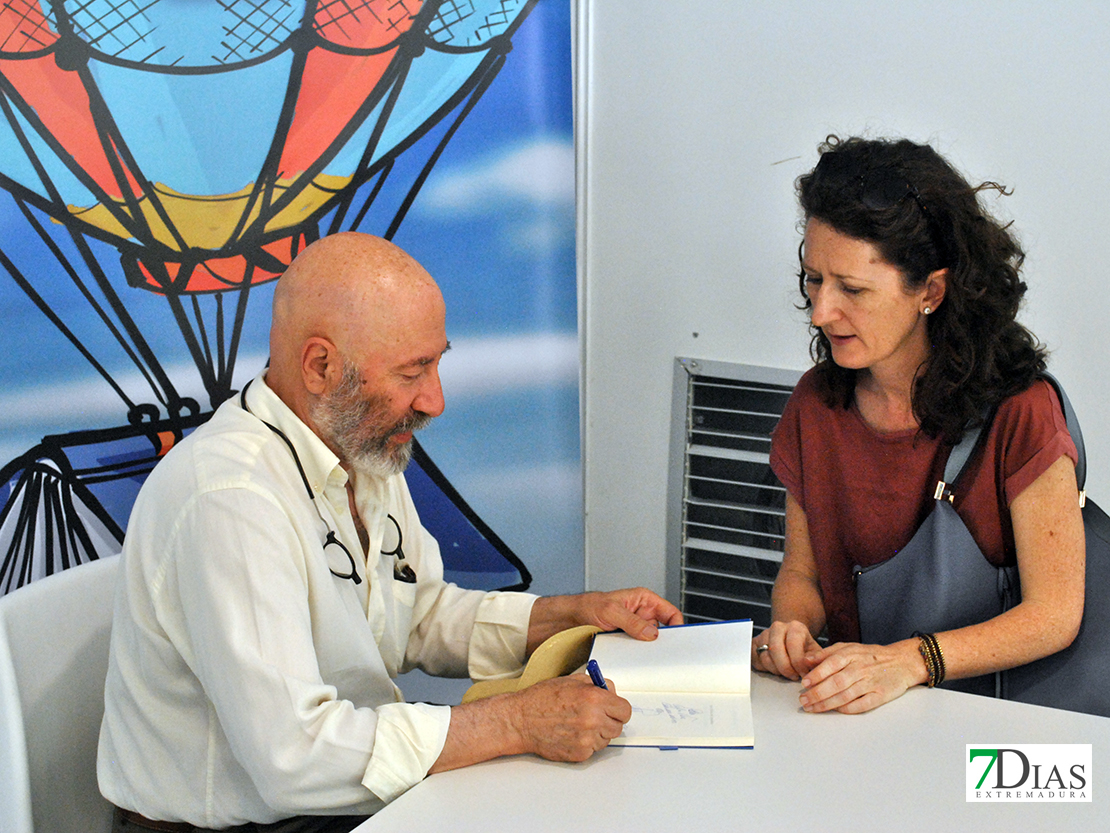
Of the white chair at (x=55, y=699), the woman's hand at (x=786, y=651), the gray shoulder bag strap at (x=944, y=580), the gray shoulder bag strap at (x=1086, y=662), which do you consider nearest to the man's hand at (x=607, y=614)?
the woman's hand at (x=786, y=651)

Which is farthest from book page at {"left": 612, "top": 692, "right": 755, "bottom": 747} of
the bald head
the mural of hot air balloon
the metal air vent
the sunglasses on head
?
the metal air vent

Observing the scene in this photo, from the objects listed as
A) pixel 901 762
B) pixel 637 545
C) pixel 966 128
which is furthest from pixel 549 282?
pixel 901 762

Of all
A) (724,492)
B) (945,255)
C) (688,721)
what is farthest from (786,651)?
(724,492)

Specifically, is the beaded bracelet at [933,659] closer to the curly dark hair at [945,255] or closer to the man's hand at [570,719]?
the curly dark hair at [945,255]

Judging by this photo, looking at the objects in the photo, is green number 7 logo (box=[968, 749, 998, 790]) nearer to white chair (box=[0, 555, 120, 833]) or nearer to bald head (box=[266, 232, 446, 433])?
bald head (box=[266, 232, 446, 433])

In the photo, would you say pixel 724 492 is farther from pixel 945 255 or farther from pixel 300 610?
pixel 300 610

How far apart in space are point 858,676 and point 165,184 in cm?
178

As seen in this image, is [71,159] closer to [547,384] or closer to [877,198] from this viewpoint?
[547,384]

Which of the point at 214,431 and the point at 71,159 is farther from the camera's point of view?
the point at 71,159

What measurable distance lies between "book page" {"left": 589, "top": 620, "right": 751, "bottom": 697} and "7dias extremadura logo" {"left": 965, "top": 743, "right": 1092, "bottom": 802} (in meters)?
0.37

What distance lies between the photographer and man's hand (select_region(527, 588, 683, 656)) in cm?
183

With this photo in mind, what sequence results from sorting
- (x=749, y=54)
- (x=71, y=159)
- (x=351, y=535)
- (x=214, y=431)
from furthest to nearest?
(x=749, y=54)
(x=71, y=159)
(x=351, y=535)
(x=214, y=431)

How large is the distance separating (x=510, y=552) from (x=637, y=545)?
0.52 m

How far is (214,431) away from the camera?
1640 mm
